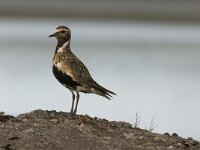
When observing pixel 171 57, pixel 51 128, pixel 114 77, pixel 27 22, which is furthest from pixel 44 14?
pixel 51 128

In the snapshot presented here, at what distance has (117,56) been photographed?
26.9m

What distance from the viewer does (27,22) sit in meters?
38.2

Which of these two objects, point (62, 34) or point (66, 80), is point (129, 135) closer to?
point (66, 80)

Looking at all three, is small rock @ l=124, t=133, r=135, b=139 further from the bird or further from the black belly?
the black belly

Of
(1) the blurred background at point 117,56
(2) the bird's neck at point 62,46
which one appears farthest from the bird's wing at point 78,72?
(1) the blurred background at point 117,56

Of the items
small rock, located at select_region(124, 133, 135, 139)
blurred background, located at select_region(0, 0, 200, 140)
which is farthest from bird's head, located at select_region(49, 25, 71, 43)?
blurred background, located at select_region(0, 0, 200, 140)

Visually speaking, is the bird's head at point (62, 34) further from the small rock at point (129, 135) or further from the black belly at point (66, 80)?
the small rock at point (129, 135)

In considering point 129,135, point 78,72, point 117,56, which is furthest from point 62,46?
point 117,56

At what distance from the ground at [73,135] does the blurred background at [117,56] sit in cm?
468

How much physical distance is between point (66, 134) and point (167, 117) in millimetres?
7032

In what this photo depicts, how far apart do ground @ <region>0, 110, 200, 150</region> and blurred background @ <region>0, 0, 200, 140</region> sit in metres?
4.68

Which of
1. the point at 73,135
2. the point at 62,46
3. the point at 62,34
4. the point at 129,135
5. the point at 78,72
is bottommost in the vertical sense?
the point at 73,135

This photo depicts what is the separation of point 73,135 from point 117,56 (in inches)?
661

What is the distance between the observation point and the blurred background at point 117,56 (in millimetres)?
17531
